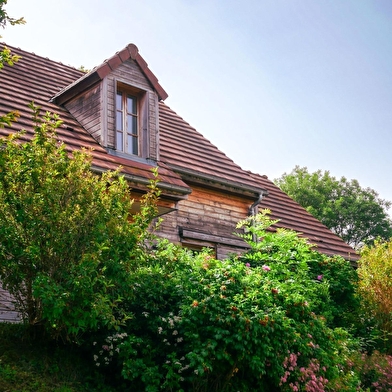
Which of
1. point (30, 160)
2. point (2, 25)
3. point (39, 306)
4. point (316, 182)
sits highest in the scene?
point (316, 182)

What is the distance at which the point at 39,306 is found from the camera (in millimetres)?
7230

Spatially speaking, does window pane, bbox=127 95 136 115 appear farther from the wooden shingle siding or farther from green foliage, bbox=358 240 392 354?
green foliage, bbox=358 240 392 354

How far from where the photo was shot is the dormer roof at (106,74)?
11.7m

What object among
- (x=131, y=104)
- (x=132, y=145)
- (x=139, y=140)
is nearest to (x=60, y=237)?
Result: (x=132, y=145)

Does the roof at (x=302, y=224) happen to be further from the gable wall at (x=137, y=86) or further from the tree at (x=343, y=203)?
the tree at (x=343, y=203)

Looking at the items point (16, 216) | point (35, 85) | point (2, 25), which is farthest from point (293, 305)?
point (35, 85)

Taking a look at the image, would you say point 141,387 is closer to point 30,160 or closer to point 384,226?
point 30,160

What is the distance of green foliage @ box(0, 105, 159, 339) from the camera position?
678 centimetres

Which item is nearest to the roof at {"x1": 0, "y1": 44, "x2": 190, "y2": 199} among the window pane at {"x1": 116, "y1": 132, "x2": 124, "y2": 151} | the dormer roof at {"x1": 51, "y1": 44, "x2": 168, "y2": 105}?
the dormer roof at {"x1": 51, "y1": 44, "x2": 168, "y2": 105}

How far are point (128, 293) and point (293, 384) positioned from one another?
2645mm

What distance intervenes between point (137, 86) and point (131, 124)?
785mm

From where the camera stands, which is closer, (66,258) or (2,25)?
(2,25)

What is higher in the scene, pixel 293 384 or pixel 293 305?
pixel 293 305

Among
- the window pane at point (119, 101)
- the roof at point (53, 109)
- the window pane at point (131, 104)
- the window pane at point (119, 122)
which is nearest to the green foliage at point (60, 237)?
the roof at point (53, 109)
